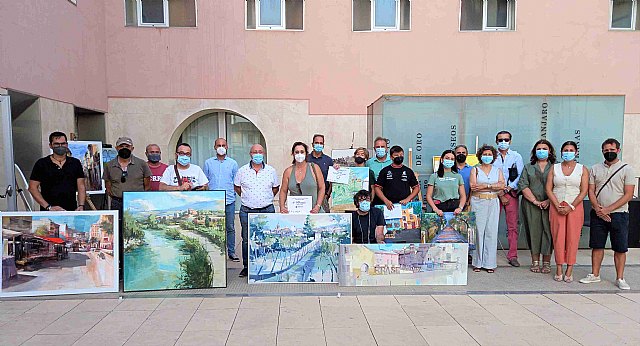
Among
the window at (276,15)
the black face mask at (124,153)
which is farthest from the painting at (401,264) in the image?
the window at (276,15)

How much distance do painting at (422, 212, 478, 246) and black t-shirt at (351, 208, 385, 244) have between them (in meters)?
0.77

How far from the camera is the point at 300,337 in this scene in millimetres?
3934

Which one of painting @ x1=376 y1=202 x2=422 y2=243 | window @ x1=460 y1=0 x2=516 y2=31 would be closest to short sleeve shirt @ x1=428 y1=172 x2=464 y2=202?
painting @ x1=376 y1=202 x2=422 y2=243

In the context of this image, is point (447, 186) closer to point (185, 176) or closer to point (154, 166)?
point (185, 176)

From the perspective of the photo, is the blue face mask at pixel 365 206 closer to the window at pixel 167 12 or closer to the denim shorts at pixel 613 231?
the denim shorts at pixel 613 231

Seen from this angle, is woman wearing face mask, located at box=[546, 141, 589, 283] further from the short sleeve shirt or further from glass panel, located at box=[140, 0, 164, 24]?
glass panel, located at box=[140, 0, 164, 24]

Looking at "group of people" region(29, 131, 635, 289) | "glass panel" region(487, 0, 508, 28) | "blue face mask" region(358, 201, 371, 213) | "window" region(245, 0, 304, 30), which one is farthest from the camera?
"glass panel" region(487, 0, 508, 28)

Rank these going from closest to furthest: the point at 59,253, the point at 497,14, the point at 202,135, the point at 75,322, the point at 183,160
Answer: the point at 75,322 < the point at 59,253 < the point at 183,160 < the point at 497,14 < the point at 202,135

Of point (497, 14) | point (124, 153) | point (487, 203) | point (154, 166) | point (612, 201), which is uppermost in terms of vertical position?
point (497, 14)

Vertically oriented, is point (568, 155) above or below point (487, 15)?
below

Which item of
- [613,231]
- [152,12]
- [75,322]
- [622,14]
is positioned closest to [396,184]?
[613,231]

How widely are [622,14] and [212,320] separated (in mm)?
13304

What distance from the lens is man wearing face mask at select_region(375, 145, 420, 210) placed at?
5.98 metres

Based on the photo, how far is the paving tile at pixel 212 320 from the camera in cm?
416
